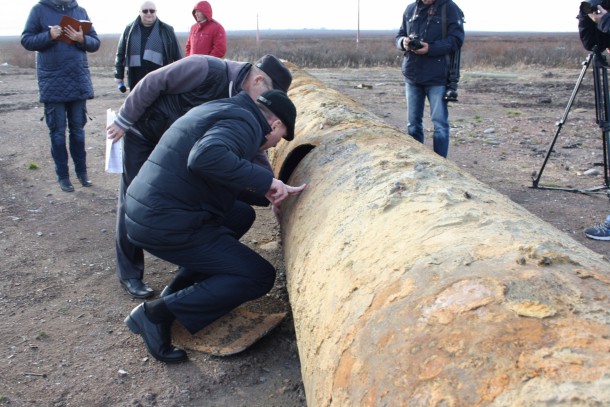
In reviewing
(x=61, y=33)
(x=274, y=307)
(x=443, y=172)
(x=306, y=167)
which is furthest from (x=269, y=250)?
(x=61, y=33)

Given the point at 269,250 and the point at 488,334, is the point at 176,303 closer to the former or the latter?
the point at 269,250

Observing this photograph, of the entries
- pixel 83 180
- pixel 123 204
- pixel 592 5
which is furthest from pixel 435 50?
pixel 83 180

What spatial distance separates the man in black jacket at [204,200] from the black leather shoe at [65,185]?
3.05 metres

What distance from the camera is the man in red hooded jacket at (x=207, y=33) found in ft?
21.9

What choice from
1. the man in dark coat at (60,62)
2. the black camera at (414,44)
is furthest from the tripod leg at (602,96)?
the man in dark coat at (60,62)

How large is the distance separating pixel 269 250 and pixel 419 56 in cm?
236

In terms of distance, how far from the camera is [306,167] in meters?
3.11

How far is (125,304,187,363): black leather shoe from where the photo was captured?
2967 millimetres

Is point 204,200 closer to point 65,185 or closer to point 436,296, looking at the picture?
point 436,296

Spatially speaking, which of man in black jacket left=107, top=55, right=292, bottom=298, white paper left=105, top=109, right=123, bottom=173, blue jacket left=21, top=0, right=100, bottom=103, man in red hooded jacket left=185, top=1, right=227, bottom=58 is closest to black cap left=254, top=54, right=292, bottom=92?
man in black jacket left=107, top=55, right=292, bottom=298

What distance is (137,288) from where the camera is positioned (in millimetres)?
3668

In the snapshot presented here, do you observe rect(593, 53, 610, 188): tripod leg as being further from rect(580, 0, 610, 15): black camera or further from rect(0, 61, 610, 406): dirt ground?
rect(0, 61, 610, 406): dirt ground

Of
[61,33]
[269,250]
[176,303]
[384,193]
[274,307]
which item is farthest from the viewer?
[61,33]

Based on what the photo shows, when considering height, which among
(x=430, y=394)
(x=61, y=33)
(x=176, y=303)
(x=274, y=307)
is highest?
(x=61, y=33)
